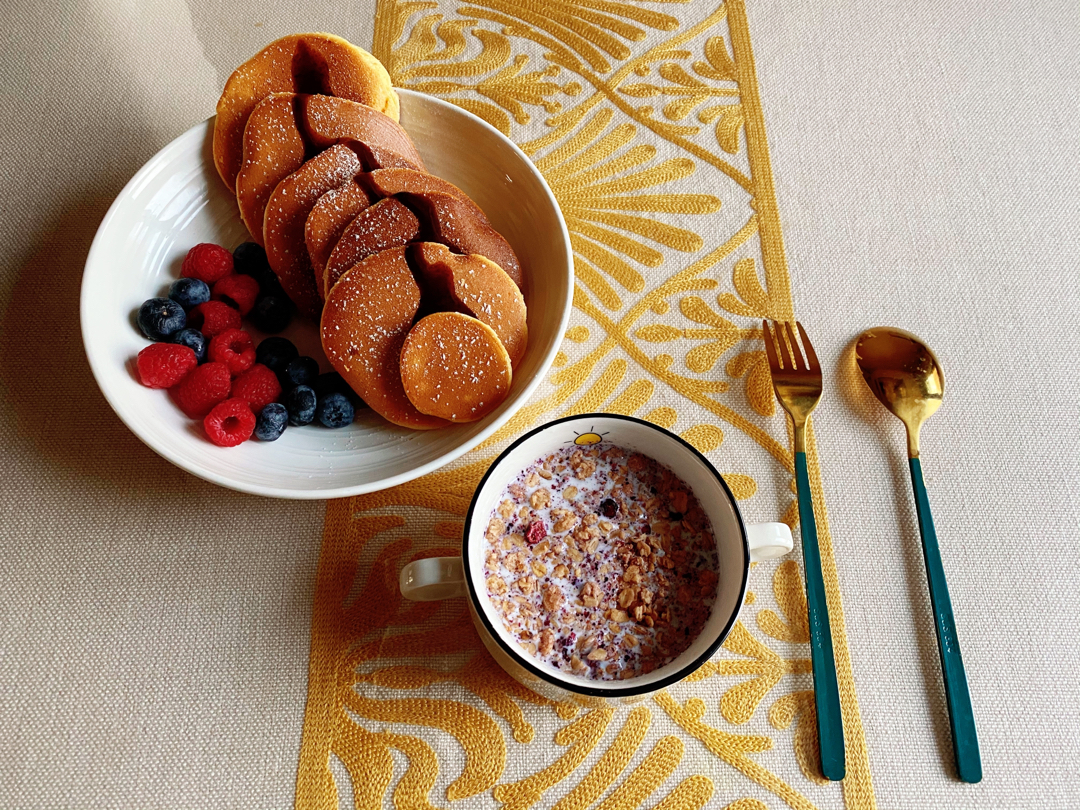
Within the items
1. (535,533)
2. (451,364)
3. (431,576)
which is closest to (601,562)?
→ (535,533)

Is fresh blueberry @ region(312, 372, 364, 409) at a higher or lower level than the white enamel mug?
higher

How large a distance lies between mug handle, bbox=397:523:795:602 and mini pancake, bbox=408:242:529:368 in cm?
28

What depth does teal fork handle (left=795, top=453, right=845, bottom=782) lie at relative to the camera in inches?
32.8

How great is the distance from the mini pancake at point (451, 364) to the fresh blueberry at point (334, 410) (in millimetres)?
91

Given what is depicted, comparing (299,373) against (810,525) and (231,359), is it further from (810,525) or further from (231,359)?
(810,525)

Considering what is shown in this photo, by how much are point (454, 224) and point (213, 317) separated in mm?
321

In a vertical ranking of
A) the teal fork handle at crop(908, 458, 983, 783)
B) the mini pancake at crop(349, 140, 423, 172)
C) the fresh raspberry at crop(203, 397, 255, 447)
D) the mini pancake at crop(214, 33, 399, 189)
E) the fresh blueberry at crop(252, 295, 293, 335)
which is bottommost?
the teal fork handle at crop(908, 458, 983, 783)

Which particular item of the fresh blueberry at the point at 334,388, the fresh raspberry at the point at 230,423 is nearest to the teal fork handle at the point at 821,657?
the fresh blueberry at the point at 334,388

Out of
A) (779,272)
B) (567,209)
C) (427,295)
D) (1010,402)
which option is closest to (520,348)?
(427,295)

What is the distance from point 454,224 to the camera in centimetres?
92

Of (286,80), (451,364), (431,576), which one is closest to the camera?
(431,576)

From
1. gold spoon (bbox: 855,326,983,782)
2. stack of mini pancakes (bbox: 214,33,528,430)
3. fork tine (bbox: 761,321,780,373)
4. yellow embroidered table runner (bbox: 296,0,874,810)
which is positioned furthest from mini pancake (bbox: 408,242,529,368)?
gold spoon (bbox: 855,326,983,782)

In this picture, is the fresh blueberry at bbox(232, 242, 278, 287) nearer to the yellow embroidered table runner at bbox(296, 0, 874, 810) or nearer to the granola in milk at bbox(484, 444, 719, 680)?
the yellow embroidered table runner at bbox(296, 0, 874, 810)

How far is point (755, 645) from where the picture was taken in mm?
Answer: 891
